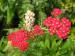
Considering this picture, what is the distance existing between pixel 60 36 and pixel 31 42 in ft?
1.41

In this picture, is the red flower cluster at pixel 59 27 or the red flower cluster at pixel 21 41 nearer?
the red flower cluster at pixel 21 41

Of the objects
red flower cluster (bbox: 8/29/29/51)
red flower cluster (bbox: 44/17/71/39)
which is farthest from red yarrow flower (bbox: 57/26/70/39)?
red flower cluster (bbox: 8/29/29/51)

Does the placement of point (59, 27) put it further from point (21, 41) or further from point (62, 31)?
point (21, 41)

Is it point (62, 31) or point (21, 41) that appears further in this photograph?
point (62, 31)

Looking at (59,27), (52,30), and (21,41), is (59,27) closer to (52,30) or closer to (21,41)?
(52,30)

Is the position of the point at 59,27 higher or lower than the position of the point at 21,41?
higher

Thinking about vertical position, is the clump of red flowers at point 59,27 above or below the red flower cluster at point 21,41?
above

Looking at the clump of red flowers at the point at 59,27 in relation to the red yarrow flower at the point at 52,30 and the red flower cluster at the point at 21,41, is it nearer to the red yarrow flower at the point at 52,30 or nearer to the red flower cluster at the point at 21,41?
the red yarrow flower at the point at 52,30

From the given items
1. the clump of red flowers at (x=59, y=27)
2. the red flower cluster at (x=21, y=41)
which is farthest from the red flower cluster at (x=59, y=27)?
the red flower cluster at (x=21, y=41)

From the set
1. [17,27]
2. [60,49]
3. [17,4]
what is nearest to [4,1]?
[17,4]

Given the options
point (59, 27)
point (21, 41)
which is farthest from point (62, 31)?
point (21, 41)

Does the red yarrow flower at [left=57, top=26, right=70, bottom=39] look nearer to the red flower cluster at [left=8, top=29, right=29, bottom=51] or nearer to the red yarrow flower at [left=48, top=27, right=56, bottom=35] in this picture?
the red yarrow flower at [left=48, top=27, right=56, bottom=35]

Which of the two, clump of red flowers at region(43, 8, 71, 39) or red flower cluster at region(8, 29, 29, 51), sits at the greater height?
clump of red flowers at region(43, 8, 71, 39)

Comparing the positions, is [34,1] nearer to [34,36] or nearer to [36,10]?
[36,10]
